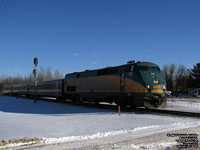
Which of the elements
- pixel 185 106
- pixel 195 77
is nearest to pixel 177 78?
pixel 195 77

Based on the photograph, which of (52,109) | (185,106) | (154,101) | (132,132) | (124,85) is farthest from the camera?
(185,106)

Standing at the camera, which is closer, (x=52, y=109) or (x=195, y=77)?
(x=52, y=109)

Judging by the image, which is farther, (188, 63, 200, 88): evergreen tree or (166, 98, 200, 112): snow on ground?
(188, 63, 200, 88): evergreen tree

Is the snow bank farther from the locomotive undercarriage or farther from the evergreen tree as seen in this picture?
the evergreen tree

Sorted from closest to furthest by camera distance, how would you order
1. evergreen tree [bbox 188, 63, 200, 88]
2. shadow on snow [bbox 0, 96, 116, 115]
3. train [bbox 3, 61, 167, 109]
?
train [bbox 3, 61, 167, 109] < shadow on snow [bbox 0, 96, 116, 115] < evergreen tree [bbox 188, 63, 200, 88]

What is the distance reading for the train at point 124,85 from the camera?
17125mm

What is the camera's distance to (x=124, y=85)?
18.9 metres

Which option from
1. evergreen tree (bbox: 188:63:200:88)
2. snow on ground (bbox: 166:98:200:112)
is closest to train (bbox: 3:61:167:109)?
snow on ground (bbox: 166:98:200:112)

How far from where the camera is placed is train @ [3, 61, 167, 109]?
56.2 ft

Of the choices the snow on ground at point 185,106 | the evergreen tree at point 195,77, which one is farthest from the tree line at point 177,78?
the snow on ground at point 185,106

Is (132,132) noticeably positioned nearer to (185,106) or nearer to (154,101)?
(154,101)

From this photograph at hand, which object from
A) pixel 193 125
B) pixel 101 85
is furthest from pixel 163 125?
pixel 101 85

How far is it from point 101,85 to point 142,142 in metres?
14.1

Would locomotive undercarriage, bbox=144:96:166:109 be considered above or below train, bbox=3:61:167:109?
below
